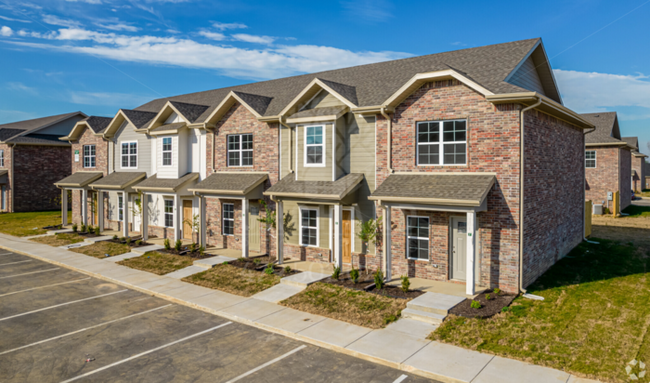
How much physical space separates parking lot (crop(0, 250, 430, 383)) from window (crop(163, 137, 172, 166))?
10.0 metres

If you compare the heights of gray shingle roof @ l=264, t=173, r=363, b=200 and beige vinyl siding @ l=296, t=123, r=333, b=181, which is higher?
beige vinyl siding @ l=296, t=123, r=333, b=181

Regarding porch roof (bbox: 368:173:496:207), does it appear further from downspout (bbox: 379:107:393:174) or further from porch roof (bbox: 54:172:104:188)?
porch roof (bbox: 54:172:104:188)

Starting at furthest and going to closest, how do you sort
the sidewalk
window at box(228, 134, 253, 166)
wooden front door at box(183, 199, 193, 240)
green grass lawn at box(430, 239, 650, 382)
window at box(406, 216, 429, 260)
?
1. wooden front door at box(183, 199, 193, 240)
2. window at box(228, 134, 253, 166)
3. window at box(406, 216, 429, 260)
4. green grass lawn at box(430, 239, 650, 382)
5. the sidewalk

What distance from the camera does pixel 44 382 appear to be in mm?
8609

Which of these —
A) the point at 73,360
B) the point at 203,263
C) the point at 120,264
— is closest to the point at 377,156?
the point at 203,263

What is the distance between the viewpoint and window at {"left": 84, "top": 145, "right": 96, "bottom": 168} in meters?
29.7

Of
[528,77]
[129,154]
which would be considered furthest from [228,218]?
[528,77]

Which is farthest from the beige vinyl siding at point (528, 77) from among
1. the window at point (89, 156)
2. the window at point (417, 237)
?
the window at point (89, 156)

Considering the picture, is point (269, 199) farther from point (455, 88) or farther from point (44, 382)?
point (44, 382)

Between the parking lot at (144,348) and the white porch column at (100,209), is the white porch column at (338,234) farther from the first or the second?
the white porch column at (100,209)

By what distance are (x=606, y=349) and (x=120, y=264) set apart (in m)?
18.3

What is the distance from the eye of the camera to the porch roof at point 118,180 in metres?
24.5

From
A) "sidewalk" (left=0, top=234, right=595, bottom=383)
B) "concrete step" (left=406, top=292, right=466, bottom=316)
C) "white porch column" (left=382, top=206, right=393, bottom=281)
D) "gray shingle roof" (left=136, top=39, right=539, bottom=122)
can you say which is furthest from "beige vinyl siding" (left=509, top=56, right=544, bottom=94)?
"sidewalk" (left=0, top=234, right=595, bottom=383)

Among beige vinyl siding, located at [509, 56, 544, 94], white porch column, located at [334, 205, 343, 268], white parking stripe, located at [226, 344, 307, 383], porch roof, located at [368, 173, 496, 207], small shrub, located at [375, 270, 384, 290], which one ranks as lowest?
white parking stripe, located at [226, 344, 307, 383]
